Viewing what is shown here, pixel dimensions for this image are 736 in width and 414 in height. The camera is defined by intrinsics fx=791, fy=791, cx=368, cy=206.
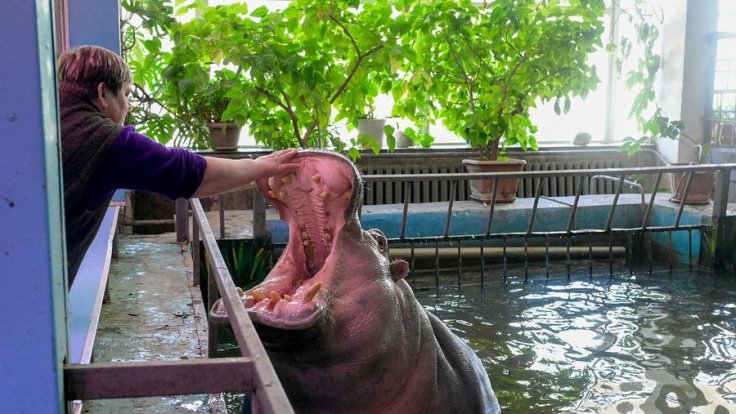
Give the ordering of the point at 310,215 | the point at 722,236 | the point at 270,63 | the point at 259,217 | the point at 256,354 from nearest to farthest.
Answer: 1. the point at 256,354
2. the point at 310,215
3. the point at 259,217
4. the point at 270,63
5. the point at 722,236

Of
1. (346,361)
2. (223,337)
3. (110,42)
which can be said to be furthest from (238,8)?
(346,361)

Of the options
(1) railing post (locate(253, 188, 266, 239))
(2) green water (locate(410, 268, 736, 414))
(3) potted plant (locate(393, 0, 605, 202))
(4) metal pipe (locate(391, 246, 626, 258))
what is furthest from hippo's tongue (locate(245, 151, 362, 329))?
(3) potted plant (locate(393, 0, 605, 202))

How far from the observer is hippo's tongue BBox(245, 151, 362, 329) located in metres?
2.11

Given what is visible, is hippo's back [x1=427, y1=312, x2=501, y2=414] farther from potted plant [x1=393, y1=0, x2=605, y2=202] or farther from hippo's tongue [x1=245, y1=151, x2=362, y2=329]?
potted plant [x1=393, y1=0, x2=605, y2=202]

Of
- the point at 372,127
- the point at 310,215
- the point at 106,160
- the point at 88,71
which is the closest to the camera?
the point at 106,160

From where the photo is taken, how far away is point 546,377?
4.32 metres

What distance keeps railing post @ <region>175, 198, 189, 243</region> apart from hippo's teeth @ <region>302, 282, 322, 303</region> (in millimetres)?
3571

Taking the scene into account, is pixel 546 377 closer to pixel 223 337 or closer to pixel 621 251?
pixel 223 337

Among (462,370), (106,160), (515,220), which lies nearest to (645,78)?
(515,220)

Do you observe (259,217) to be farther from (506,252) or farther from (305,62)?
(506,252)

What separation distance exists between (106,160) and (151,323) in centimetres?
176

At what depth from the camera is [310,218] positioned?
2.22 meters

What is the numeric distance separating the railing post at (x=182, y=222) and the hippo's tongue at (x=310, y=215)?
3318 mm

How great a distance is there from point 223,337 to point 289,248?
285 centimetres
